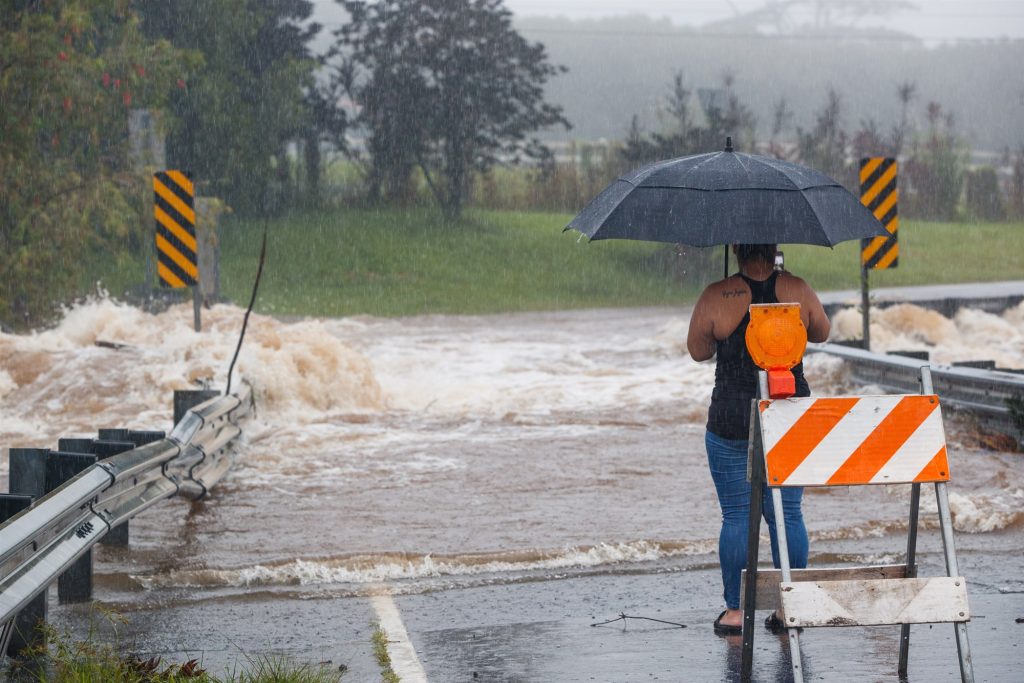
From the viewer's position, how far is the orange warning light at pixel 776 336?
17.9ft

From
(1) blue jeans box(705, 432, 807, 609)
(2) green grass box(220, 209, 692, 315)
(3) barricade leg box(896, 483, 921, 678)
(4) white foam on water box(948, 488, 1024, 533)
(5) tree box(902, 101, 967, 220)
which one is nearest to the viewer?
(3) barricade leg box(896, 483, 921, 678)

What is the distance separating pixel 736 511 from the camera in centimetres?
630

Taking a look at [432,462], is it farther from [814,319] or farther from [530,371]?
[530,371]

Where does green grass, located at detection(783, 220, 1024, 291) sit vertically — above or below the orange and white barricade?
below

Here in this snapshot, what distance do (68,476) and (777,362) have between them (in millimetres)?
3232

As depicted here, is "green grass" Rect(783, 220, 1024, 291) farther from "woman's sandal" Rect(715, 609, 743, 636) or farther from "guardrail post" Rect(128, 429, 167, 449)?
"woman's sandal" Rect(715, 609, 743, 636)

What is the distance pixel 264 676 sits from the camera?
522 cm

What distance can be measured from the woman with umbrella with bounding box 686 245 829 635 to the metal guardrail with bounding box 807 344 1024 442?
15.7 feet

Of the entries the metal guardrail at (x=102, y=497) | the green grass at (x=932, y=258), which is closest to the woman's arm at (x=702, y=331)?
the metal guardrail at (x=102, y=497)

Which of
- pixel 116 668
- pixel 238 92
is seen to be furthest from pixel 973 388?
pixel 238 92

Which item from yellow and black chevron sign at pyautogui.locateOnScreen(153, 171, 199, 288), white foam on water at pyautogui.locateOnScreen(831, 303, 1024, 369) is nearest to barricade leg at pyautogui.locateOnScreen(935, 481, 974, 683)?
yellow and black chevron sign at pyautogui.locateOnScreen(153, 171, 199, 288)

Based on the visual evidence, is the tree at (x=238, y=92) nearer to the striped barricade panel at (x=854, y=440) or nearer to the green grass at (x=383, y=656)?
the green grass at (x=383, y=656)

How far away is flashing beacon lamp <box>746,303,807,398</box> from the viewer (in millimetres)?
5449

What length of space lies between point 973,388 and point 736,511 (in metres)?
6.57
